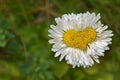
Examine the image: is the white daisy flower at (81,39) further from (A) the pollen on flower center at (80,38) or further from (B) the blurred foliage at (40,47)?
(B) the blurred foliage at (40,47)

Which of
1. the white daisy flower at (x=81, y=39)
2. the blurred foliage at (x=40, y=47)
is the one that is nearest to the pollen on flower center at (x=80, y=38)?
the white daisy flower at (x=81, y=39)

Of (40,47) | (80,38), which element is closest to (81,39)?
(80,38)

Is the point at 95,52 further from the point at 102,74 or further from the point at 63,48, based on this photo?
the point at 102,74

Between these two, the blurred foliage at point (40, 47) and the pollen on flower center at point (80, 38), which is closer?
the pollen on flower center at point (80, 38)

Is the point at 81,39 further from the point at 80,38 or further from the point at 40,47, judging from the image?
the point at 40,47

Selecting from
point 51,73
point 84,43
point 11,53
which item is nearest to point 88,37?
point 84,43

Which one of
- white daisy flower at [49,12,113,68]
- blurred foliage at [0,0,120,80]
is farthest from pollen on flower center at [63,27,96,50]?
blurred foliage at [0,0,120,80]
